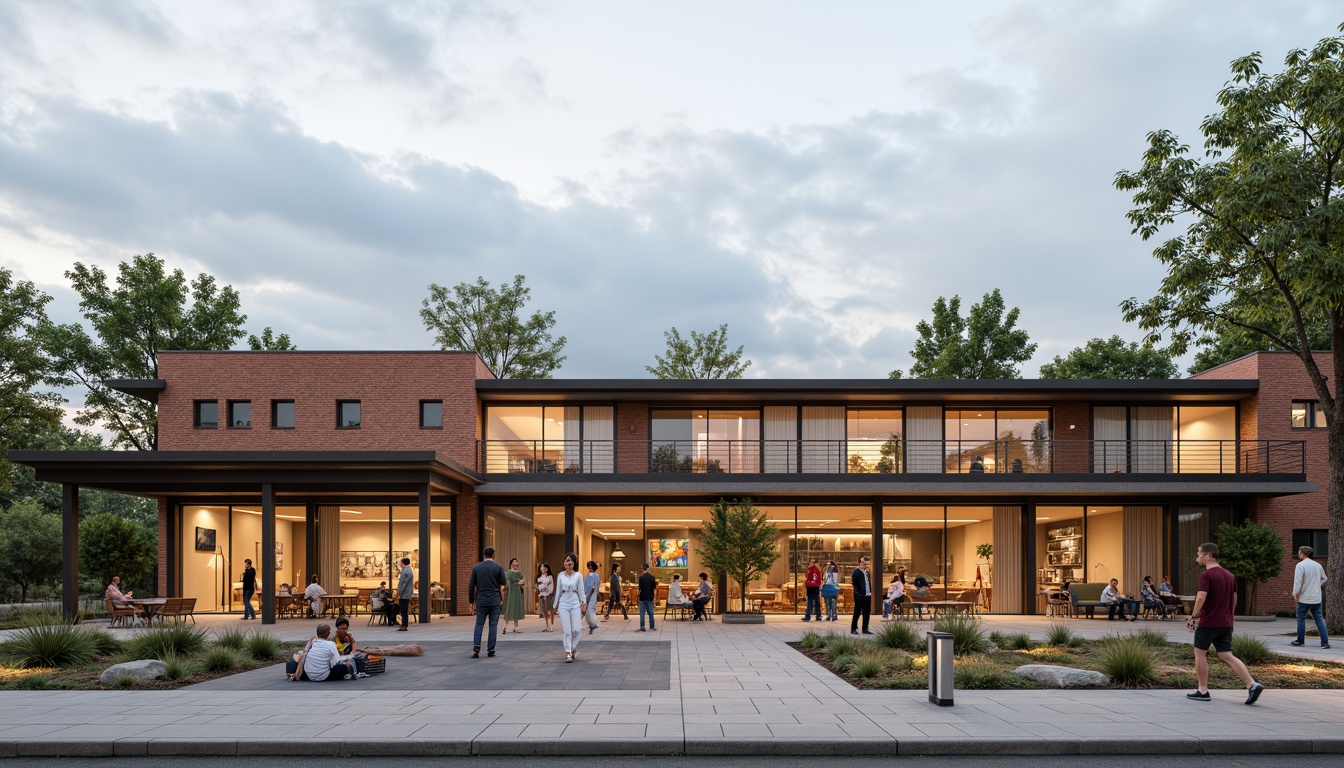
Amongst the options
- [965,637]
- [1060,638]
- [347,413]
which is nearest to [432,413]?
[347,413]

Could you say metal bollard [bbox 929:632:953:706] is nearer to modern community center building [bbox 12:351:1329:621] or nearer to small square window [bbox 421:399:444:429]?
modern community center building [bbox 12:351:1329:621]

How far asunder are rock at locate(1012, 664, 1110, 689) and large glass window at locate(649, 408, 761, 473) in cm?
1557

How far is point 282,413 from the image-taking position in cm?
2683

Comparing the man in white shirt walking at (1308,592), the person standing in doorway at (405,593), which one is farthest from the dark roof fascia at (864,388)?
the man in white shirt walking at (1308,592)

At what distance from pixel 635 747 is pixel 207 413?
22840 millimetres

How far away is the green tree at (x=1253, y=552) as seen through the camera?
24672 mm

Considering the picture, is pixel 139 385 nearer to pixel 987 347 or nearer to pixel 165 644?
pixel 165 644

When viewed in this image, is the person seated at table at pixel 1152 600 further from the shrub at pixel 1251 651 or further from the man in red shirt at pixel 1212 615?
the man in red shirt at pixel 1212 615

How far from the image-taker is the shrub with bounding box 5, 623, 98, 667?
44.0 feet

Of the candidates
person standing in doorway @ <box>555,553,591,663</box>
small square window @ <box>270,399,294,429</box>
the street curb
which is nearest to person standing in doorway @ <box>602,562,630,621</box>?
person standing in doorway @ <box>555,553,591,663</box>

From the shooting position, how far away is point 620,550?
1067 inches

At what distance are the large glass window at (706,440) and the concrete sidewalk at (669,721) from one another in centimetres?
1477

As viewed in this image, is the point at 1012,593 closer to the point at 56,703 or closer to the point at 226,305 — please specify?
the point at 56,703

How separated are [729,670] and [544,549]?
14.6 m
